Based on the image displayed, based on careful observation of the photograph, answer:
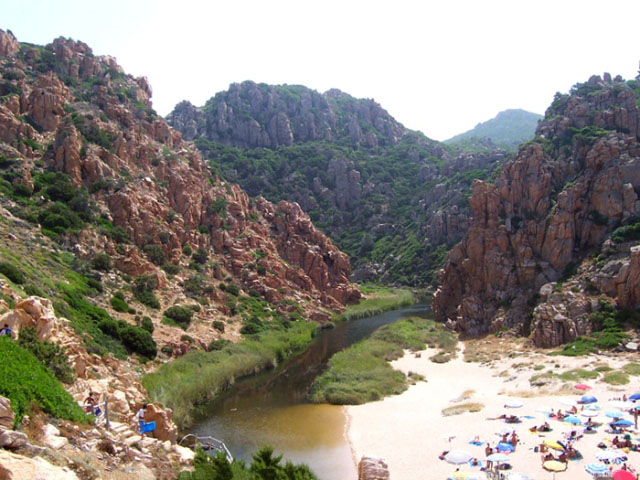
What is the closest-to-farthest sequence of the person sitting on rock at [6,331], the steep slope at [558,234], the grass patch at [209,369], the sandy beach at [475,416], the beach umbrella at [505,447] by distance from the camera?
the person sitting on rock at [6,331], the beach umbrella at [505,447], the sandy beach at [475,416], the grass patch at [209,369], the steep slope at [558,234]

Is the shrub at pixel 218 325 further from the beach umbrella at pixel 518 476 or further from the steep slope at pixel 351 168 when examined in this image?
the steep slope at pixel 351 168

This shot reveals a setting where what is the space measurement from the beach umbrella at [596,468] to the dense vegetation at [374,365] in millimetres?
18182

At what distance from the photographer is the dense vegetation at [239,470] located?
15.0m

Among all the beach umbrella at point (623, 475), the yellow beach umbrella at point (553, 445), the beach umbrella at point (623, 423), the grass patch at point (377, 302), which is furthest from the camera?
the grass patch at point (377, 302)

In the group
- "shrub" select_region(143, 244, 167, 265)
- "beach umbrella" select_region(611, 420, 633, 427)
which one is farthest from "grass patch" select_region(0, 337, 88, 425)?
"shrub" select_region(143, 244, 167, 265)

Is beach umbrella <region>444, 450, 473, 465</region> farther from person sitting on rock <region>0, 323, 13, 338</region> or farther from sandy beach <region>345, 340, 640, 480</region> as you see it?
person sitting on rock <region>0, 323, 13, 338</region>

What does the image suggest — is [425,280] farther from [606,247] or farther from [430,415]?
[430,415]

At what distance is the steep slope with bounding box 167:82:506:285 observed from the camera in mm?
126500

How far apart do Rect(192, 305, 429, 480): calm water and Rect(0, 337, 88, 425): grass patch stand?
12.6m

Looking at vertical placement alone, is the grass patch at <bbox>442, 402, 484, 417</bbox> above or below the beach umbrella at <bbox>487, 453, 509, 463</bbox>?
below

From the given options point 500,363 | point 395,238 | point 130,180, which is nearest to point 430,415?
point 500,363

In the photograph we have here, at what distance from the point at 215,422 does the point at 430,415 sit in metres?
15.8

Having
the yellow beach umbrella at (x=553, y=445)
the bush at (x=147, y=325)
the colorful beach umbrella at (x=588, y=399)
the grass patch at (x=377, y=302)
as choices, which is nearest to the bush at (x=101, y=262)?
the bush at (x=147, y=325)

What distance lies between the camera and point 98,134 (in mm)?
67000
